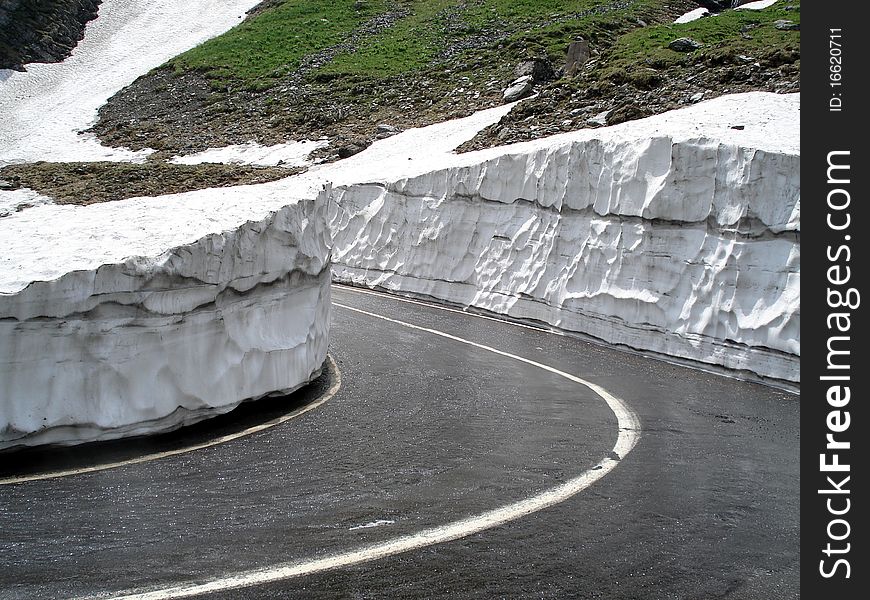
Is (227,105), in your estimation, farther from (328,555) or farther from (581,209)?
(328,555)

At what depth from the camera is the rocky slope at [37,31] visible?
4434 cm

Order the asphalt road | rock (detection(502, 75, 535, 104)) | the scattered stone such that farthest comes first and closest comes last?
rock (detection(502, 75, 535, 104)) → the scattered stone → the asphalt road

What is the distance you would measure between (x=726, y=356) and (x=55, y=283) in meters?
8.48

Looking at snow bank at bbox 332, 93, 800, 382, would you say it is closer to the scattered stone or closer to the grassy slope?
the scattered stone

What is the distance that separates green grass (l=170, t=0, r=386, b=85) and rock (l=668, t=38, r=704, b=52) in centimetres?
2020

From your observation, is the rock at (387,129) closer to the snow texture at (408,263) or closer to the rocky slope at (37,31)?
the snow texture at (408,263)

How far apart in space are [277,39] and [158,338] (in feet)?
138

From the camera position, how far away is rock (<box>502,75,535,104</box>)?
28.1m

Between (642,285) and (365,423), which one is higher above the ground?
(642,285)

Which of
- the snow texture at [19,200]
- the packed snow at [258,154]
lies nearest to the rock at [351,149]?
the packed snow at [258,154]

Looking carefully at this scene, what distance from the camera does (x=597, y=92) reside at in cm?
2225

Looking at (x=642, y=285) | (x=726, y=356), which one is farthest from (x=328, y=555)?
(x=642, y=285)

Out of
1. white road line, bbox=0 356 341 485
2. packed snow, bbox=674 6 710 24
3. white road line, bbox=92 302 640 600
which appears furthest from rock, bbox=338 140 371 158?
white road line, bbox=92 302 640 600

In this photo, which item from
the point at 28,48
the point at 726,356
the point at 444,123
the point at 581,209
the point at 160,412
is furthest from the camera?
the point at 28,48
